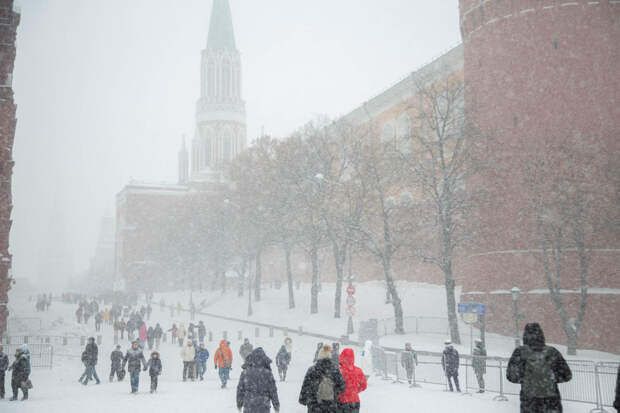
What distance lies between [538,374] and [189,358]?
51.9 ft

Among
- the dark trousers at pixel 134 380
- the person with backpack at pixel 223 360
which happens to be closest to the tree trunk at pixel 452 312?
the person with backpack at pixel 223 360

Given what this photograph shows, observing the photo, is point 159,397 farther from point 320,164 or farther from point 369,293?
point 369,293

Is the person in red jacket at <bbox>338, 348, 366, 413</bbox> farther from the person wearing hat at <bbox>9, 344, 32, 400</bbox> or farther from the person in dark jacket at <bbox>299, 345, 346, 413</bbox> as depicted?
the person wearing hat at <bbox>9, 344, 32, 400</bbox>

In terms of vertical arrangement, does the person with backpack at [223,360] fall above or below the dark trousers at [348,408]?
below

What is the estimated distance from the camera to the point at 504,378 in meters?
17.2

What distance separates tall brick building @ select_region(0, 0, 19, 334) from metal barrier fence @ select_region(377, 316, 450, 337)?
17.9m

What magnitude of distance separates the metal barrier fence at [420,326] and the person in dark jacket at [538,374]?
1059 inches

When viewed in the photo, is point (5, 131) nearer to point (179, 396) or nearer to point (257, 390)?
point (179, 396)

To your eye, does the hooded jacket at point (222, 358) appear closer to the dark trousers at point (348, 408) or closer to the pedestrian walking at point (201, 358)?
the pedestrian walking at point (201, 358)

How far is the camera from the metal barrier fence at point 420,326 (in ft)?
112

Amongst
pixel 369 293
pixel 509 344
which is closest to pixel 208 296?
pixel 369 293

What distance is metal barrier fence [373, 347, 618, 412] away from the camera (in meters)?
15.1

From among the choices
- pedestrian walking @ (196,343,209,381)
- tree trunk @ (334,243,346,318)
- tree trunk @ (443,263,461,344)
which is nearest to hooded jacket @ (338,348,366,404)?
pedestrian walking @ (196,343,209,381)

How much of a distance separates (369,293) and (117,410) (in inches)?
1355
